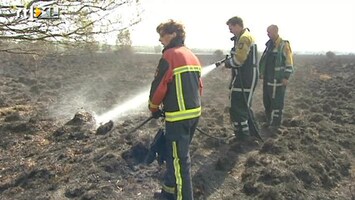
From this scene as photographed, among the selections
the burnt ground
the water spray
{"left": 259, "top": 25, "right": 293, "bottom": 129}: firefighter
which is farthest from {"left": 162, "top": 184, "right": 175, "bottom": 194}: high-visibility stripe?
{"left": 259, "top": 25, "right": 293, "bottom": 129}: firefighter

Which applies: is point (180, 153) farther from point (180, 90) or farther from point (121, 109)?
point (121, 109)

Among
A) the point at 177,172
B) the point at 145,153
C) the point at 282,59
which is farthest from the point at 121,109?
the point at 177,172

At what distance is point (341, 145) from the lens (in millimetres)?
6652

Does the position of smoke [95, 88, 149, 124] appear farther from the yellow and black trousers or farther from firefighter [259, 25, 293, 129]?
the yellow and black trousers

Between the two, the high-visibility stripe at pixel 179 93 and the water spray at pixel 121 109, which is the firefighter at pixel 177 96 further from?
the water spray at pixel 121 109

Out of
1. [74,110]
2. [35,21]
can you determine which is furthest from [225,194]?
[74,110]

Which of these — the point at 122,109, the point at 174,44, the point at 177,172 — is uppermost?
the point at 174,44

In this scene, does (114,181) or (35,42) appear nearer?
(114,181)

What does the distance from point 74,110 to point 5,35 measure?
9.81 feet

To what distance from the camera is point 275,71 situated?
718 centimetres

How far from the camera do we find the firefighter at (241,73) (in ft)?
18.9

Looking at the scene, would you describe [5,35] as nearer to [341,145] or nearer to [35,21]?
[35,21]

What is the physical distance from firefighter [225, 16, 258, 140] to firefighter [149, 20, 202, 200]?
6.49 feet

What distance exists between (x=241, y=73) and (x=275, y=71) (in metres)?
1.43
